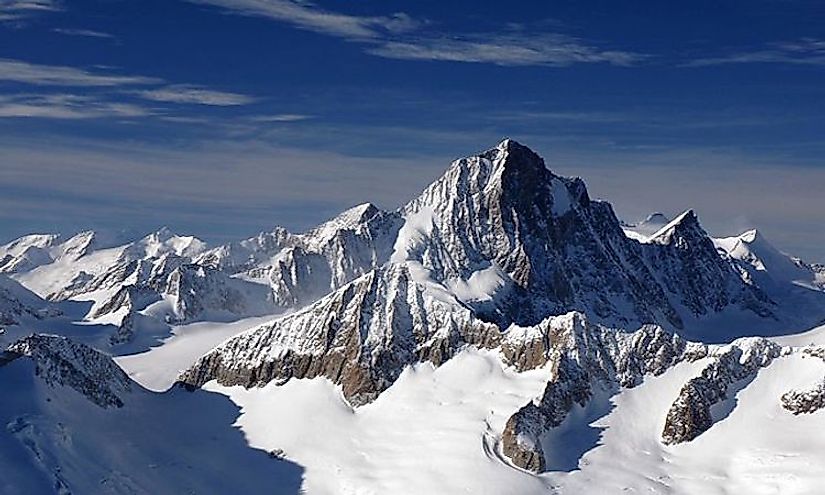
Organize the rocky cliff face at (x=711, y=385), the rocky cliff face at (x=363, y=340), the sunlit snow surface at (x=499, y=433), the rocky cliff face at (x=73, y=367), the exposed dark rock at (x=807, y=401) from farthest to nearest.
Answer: the rocky cliff face at (x=363, y=340) → the exposed dark rock at (x=807, y=401) → the rocky cliff face at (x=73, y=367) → the rocky cliff face at (x=711, y=385) → the sunlit snow surface at (x=499, y=433)

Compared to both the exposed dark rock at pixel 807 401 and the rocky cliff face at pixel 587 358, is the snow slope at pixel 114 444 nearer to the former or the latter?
the rocky cliff face at pixel 587 358

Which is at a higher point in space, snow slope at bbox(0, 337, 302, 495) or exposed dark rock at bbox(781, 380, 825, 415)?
exposed dark rock at bbox(781, 380, 825, 415)

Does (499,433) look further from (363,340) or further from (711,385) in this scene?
(711,385)

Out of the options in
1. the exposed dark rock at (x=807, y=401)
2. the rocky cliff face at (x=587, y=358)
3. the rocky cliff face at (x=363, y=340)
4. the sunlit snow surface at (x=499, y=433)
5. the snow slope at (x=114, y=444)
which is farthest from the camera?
the rocky cliff face at (x=363, y=340)

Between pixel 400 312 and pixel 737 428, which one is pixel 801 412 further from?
pixel 400 312

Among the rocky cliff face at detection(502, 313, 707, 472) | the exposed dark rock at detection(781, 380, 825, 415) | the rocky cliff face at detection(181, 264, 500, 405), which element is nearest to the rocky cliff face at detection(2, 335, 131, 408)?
the rocky cliff face at detection(181, 264, 500, 405)

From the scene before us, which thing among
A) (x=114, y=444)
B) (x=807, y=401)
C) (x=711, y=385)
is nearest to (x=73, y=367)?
(x=114, y=444)

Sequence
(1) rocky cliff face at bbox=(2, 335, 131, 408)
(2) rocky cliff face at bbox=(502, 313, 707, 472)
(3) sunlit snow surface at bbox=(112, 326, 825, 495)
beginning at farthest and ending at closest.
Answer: (2) rocky cliff face at bbox=(502, 313, 707, 472)
(1) rocky cliff face at bbox=(2, 335, 131, 408)
(3) sunlit snow surface at bbox=(112, 326, 825, 495)

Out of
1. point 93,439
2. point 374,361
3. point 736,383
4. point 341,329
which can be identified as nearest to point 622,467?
point 736,383

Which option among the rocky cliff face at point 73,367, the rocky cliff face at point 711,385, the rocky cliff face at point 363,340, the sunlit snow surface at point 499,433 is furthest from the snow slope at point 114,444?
the rocky cliff face at point 711,385

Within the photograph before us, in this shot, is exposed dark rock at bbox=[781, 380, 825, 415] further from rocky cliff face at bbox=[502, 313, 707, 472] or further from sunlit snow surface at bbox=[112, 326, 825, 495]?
rocky cliff face at bbox=[502, 313, 707, 472]

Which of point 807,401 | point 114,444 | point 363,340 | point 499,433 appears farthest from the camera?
point 363,340
